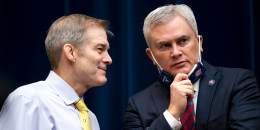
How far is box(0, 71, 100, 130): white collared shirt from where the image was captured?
1300 mm

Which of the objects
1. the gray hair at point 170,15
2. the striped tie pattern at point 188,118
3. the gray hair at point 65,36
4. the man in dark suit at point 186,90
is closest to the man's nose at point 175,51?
the man in dark suit at point 186,90

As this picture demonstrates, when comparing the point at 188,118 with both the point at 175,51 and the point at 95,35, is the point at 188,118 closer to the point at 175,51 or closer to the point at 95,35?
the point at 175,51

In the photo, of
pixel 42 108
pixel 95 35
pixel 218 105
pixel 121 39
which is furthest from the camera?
pixel 121 39

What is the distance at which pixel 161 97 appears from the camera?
169 cm

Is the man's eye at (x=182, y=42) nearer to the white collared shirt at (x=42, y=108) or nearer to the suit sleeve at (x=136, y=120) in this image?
the suit sleeve at (x=136, y=120)

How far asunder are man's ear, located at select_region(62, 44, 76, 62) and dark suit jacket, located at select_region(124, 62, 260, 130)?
16.0 inches

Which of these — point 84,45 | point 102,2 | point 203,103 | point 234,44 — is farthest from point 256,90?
point 102,2

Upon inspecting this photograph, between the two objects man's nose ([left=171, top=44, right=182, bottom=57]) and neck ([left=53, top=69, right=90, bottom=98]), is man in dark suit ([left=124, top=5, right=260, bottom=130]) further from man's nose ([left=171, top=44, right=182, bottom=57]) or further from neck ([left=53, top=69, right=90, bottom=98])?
neck ([left=53, top=69, right=90, bottom=98])

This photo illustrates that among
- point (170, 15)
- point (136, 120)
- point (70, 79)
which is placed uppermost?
point (170, 15)

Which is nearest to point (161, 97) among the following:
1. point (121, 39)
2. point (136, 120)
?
point (136, 120)

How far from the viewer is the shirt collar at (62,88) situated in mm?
1510

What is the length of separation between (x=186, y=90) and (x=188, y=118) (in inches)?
5.7

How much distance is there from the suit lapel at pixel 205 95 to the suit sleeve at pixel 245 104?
0.33 ft

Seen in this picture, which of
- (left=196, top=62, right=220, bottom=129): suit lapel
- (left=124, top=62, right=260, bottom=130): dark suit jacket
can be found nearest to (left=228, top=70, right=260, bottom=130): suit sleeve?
(left=124, top=62, right=260, bottom=130): dark suit jacket
